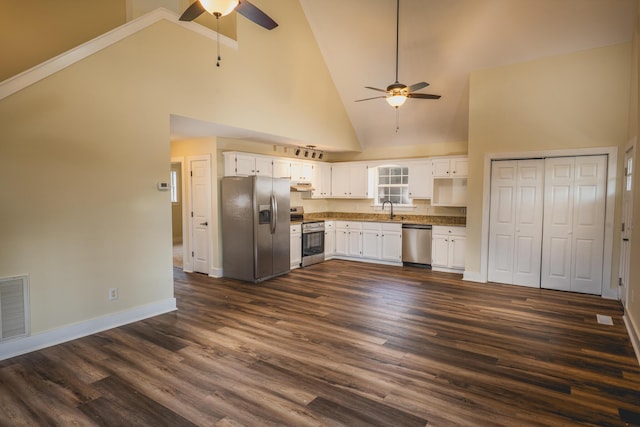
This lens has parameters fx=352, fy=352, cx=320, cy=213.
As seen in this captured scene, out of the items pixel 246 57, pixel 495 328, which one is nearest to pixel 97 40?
pixel 246 57

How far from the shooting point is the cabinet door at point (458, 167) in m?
6.78

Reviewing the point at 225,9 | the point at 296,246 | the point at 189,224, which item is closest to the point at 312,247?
the point at 296,246

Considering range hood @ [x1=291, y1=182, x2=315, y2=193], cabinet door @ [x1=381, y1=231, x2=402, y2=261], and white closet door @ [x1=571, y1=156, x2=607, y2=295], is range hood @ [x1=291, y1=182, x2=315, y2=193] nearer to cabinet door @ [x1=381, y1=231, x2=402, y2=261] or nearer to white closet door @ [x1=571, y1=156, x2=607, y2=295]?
cabinet door @ [x1=381, y1=231, x2=402, y2=261]

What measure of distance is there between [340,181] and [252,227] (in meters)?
3.24

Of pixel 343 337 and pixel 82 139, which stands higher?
pixel 82 139

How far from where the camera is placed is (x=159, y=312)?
429 cm

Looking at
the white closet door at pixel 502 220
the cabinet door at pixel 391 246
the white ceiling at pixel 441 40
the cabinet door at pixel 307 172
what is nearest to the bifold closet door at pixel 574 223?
the white closet door at pixel 502 220

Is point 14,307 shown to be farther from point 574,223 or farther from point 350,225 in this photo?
point 574,223

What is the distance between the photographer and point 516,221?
18.4ft

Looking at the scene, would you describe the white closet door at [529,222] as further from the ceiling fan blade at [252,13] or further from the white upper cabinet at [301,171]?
the ceiling fan blade at [252,13]

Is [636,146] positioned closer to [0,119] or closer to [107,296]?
[107,296]

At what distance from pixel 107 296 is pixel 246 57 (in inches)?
146

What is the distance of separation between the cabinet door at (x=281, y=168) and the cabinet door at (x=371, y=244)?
81.7 inches

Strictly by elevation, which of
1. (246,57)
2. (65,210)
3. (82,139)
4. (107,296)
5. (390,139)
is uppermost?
(246,57)
